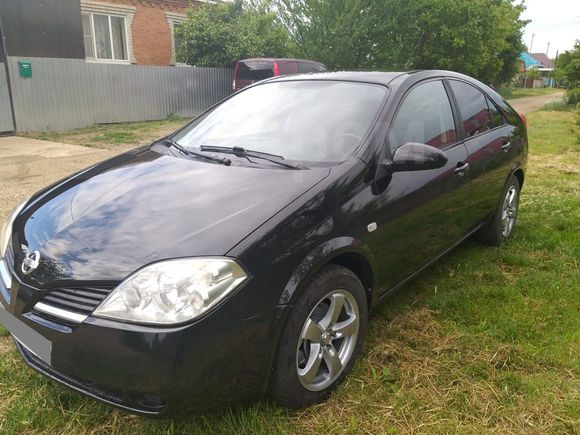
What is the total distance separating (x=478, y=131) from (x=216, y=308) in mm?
2746

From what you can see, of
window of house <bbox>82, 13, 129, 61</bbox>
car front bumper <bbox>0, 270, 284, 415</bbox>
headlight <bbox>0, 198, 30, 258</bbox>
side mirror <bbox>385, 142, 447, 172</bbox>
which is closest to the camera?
car front bumper <bbox>0, 270, 284, 415</bbox>

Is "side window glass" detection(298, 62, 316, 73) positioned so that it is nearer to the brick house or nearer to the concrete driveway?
the concrete driveway

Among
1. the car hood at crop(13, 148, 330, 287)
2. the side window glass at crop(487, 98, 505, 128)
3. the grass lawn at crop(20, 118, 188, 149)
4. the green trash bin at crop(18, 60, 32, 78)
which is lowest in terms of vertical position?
the grass lawn at crop(20, 118, 188, 149)

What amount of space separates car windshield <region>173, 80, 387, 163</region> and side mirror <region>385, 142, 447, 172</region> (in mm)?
221

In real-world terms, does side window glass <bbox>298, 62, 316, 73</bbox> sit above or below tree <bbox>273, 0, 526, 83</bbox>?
below

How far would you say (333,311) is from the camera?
237cm

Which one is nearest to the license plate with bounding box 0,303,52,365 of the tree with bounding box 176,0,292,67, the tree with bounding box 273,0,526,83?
the tree with bounding box 273,0,526,83

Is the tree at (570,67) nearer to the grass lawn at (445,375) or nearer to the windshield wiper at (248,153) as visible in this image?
the grass lawn at (445,375)

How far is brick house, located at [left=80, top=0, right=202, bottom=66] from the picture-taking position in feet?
57.2

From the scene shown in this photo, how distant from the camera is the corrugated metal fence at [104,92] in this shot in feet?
39.1

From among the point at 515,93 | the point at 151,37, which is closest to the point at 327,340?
the point at 151,37

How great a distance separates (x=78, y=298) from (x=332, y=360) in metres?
1.17

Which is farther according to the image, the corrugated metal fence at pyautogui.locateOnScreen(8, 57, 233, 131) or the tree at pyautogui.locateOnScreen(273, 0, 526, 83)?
the tree at pyautogui.locateOnScreen(273, 0, 526, 83)

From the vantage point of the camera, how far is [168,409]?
1.88m
